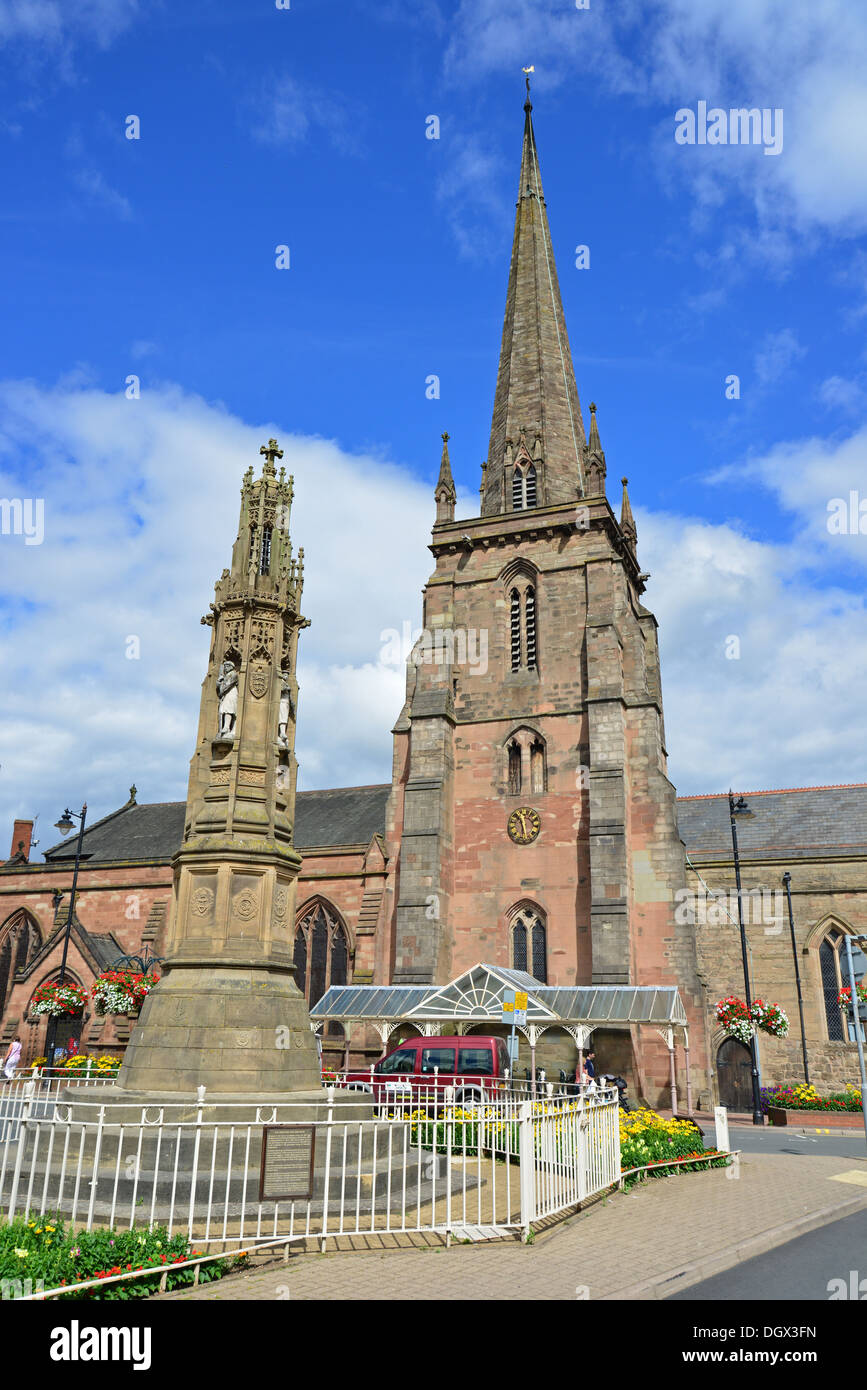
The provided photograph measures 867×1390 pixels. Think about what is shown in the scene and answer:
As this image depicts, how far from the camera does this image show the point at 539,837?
29328 mm

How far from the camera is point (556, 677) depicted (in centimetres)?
3083

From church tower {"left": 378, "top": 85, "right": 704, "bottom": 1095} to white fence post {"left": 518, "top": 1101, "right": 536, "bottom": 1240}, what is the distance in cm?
1698

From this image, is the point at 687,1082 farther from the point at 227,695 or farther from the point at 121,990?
the point at 227,695

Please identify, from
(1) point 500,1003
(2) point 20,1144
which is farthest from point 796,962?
(2) point 20,1144

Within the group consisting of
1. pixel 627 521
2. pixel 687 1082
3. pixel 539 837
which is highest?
pixel 627 521

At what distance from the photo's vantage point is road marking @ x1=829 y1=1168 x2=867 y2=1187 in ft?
43.4

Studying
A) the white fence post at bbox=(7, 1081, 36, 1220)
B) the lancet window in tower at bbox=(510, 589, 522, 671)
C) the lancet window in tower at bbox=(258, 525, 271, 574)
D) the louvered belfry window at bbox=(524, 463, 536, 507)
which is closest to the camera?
the white fence post at bbox=(7, 1081, 36, 1220)

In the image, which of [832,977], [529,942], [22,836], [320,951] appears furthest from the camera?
[22,836]

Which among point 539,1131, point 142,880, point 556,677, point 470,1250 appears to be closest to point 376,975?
point 556,677

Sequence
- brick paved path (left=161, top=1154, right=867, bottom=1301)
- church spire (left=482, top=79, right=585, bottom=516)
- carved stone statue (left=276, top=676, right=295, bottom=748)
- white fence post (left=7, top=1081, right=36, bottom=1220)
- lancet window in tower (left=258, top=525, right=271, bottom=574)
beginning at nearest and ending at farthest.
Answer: brick paved path (left=161, top=1154, right=867, bottom=1301), white fence post (left=7, top=1081, right=36, bottom=1220), carved stone statue (left=276, top=676, right=295, bottom=748), lancet window in tower (left=258, top=525, right=271, bottom=574), church spire (left=482, top=79, right=585, bottom=516)

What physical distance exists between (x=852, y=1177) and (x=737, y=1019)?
11424mm

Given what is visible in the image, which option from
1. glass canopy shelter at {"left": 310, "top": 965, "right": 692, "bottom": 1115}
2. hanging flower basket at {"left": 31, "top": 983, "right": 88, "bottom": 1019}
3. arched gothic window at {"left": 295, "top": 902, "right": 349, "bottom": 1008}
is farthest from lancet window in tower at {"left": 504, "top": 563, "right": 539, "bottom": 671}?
hanging flower basket at {"left": 31, "top": 983, "right": 88, "bottom": 1019}

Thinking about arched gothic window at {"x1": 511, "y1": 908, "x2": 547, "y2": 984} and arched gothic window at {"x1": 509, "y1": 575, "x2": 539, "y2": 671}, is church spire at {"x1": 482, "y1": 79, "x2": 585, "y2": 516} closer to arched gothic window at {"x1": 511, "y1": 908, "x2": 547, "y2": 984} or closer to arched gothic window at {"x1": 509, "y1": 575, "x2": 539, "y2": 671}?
arched gothic window at {"x1": 509, "y1": 575, "x2": 539, "y2": 671}

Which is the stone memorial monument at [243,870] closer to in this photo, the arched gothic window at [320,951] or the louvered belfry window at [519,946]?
the louvered belfry window at [519,946]
